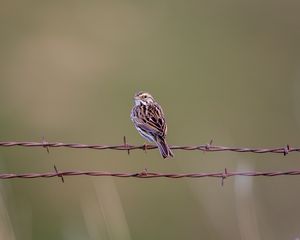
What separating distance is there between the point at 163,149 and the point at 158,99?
7098 mm

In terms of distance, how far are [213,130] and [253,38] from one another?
17.1ft

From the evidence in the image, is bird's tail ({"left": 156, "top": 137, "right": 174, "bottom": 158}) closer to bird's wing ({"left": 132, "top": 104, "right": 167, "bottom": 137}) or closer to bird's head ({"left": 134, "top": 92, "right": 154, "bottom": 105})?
bird's wing ({"left": 132, "top": 104, "right": 167, "bottom": 137})

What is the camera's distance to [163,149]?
1021 cm

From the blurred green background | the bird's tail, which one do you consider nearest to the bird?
the bird's tail

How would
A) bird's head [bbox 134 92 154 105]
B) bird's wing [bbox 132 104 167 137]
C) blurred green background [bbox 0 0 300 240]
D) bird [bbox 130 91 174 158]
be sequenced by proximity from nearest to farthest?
bird [bbox 130 91 174 158]
bird's wing [bbox 132 104 167 137]
bird's head [bbox 134 92 154 105]
blurred green background [bbox 0 0 300 240]

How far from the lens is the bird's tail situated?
10.2m

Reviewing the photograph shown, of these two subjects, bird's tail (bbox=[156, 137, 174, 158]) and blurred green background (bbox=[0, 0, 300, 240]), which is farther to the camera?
blurred green background (bbox=[0, 0, 300, 240])

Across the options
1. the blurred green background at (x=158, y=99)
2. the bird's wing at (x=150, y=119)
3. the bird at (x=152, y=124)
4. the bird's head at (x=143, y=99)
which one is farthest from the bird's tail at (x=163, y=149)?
the bird's head at (x=143, y=99)

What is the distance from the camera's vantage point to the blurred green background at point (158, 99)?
13.1m

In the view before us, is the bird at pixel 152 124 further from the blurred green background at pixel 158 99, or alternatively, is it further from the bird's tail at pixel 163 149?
the blurred green background at pixel 158 99

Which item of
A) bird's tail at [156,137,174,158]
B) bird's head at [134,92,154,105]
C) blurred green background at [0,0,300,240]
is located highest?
blurred green background at [0,0,300,240]

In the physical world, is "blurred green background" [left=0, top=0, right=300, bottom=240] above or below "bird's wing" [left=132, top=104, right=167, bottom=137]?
above

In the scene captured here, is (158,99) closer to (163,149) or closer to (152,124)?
(152,124)

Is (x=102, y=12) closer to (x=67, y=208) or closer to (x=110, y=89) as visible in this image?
(x=110, y=89)
